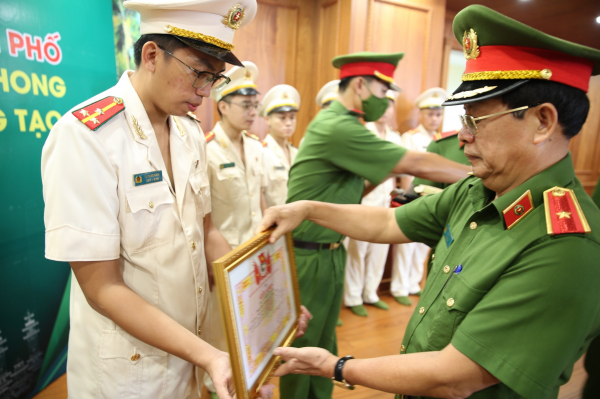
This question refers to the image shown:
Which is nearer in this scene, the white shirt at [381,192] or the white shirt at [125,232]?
the white shirt at [125,232]

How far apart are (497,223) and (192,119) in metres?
1.16

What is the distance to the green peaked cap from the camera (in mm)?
825

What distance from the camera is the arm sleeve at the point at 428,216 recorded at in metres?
1.28

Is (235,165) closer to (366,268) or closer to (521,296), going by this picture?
(366,268)

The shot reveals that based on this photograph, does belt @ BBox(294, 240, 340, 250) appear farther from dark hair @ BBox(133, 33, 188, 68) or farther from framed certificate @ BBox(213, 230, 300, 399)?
dark hair @ BBox(133, 33, 188, 68)

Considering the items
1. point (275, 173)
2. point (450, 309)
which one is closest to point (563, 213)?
point (450, 309)

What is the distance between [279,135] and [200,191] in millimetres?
2615

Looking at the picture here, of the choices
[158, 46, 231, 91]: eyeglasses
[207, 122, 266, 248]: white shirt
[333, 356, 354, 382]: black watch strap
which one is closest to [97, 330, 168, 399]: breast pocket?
[333, 356, 354, 382]: black watch strap

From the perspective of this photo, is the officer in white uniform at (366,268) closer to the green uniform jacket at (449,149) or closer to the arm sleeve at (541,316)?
the green uniform jacket at (449,149)

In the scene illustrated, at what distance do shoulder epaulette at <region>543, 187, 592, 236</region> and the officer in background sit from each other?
213cm

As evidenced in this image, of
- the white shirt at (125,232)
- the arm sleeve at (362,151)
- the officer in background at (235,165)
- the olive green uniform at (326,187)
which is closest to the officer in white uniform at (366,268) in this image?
the officer in background at (235,165)

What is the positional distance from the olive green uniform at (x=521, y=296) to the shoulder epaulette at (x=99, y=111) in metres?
1.04

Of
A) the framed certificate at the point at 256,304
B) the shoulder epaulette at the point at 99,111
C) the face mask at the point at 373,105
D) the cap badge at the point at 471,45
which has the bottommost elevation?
the framed certificate at the point at 256,304

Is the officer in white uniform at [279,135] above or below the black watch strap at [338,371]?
above
